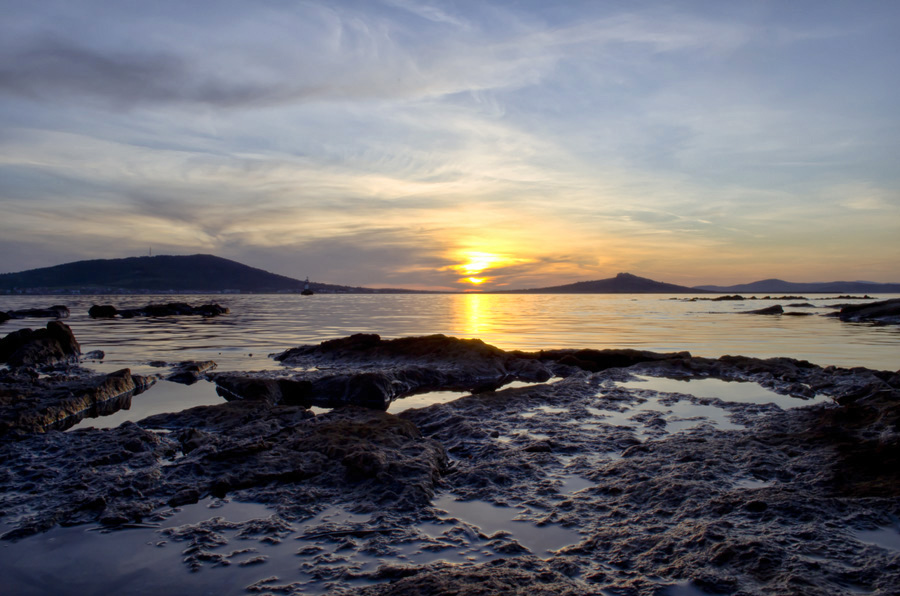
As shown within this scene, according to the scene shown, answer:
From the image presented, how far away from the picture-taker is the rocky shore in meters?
3.76

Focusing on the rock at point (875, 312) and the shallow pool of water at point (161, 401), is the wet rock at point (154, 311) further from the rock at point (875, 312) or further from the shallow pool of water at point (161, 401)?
the rock at point (875, 312)

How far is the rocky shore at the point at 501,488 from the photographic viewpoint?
376cm

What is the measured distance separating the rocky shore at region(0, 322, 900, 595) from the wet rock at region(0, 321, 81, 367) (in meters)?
6.81

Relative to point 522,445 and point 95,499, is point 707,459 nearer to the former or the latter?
point 522,445

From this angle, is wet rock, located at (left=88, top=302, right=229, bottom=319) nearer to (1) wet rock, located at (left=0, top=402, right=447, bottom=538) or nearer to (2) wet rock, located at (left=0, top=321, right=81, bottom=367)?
(2) wet rock, located at (left=0, top=321, right=81, bottom=367)

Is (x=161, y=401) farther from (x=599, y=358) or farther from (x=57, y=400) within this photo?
(x=599, y=358)

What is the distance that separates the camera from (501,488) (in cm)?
546

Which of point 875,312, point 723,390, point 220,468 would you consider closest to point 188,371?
point 220,468

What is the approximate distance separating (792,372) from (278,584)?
12.8 meters

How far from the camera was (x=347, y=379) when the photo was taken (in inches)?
448

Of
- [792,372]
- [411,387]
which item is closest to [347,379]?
[411,387]

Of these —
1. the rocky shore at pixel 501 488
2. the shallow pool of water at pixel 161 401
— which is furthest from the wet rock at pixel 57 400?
the shallow pool of water at pixel 161 401

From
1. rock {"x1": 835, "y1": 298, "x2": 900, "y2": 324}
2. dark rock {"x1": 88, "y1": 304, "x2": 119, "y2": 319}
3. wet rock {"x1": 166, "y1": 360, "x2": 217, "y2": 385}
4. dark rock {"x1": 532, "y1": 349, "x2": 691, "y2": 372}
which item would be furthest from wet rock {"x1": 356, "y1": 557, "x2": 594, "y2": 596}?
dark rock {"x1": 88, "y1": 304, "x2": 119, "y2": 319}

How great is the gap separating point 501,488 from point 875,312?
157ft
